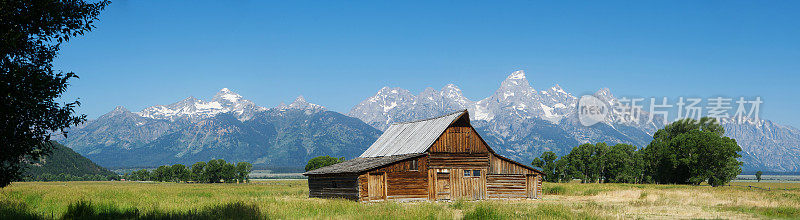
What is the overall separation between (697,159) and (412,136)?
152ft

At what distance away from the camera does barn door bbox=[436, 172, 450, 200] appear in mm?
42094

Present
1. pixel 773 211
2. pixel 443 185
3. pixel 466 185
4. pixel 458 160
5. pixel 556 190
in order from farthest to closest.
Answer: pixel 556 190 → pixel 466 185 → pixel 458 160 → pixel 443 185 → pixel 773 211

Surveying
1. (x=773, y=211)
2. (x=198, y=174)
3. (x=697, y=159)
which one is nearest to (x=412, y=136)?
(x=773, y=211)

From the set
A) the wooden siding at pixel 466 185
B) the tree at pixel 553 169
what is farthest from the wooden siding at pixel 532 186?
the tree at pixel 553 169

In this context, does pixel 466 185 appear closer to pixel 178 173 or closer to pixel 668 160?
pixel 668 160

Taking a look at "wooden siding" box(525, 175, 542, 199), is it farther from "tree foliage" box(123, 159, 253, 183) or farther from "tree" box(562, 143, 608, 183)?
"tree foliage" box(123, 159, 253, 183)

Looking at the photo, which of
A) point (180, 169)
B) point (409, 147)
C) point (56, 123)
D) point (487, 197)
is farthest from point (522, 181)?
point (180, 169)

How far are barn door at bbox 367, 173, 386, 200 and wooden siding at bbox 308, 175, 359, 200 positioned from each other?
0.93 meters

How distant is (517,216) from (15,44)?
18.7 m

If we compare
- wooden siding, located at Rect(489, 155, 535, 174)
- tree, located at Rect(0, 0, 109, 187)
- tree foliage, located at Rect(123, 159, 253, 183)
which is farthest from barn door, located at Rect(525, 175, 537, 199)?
tree foliage, located at Rect(123, 159, 253, 183)

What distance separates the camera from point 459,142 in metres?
43.2

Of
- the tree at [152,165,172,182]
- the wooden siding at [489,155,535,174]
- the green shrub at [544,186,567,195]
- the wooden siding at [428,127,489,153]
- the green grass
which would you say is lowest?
the tree at [152,165,172,182]

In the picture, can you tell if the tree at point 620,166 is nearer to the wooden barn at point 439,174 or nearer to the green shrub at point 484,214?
the wooden barn at point 439,174

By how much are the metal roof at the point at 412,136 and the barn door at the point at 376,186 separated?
3.97 metres
